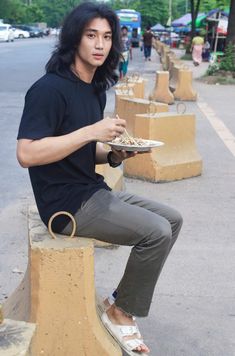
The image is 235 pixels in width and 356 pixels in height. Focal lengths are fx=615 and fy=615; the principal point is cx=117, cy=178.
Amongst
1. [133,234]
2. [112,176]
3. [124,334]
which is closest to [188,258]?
[112,176]

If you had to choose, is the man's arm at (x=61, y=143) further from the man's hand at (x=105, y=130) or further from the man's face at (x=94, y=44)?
the man's face at (x=94, y=44)

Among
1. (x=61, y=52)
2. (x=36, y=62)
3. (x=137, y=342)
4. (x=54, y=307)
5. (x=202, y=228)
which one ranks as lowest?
(x=36, y=62)

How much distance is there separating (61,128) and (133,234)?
2.11ft

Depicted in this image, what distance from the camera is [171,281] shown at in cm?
452

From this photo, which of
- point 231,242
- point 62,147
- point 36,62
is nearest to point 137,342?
point 62,147

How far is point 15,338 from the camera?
2.41 meters

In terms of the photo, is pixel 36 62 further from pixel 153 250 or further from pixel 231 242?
pixel 153 250

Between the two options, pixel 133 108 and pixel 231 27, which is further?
pixel 231 27

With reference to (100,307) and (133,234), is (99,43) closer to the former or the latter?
(133,234)

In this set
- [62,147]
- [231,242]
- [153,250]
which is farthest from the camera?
[231,242]

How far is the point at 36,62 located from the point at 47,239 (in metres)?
25.0

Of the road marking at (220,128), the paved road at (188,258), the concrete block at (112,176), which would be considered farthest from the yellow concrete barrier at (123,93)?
the concrete block at (112,176)

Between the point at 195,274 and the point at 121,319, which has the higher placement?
the point at 121,319

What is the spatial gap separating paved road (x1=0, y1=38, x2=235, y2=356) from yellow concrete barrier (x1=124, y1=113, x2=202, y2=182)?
136 mm
